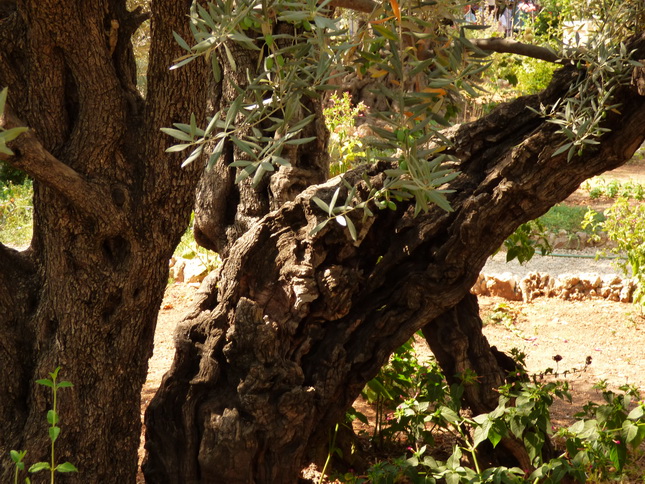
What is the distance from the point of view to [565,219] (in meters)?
9.12

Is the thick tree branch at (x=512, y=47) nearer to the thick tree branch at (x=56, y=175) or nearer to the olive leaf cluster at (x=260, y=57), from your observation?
the olive leaf cluster at (x=260, y=57)

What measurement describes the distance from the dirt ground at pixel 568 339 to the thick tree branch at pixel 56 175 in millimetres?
2290

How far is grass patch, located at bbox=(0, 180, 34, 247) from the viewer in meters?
9.60

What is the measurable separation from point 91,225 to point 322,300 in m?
0.94

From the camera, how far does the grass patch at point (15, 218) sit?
960 centimetres

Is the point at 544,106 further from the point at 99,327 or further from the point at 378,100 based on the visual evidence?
the point at 378,100

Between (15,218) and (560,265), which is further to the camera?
(15,218)

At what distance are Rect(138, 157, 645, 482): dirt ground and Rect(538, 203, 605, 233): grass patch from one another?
2078 mm

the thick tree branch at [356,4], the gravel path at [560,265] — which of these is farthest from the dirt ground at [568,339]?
the thick tree branch at [356,4]

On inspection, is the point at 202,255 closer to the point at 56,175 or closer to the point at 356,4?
the point at 356,4

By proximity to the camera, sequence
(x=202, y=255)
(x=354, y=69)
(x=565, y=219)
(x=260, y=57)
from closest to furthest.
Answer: (x=260, y=57), (x=354, y=69), (x=202, y=255), (x=565, y=219)

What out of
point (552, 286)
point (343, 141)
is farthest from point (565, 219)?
point (343, 141)

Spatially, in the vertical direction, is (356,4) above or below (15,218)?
below

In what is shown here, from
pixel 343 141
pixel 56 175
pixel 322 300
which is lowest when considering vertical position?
pixel 322 300
